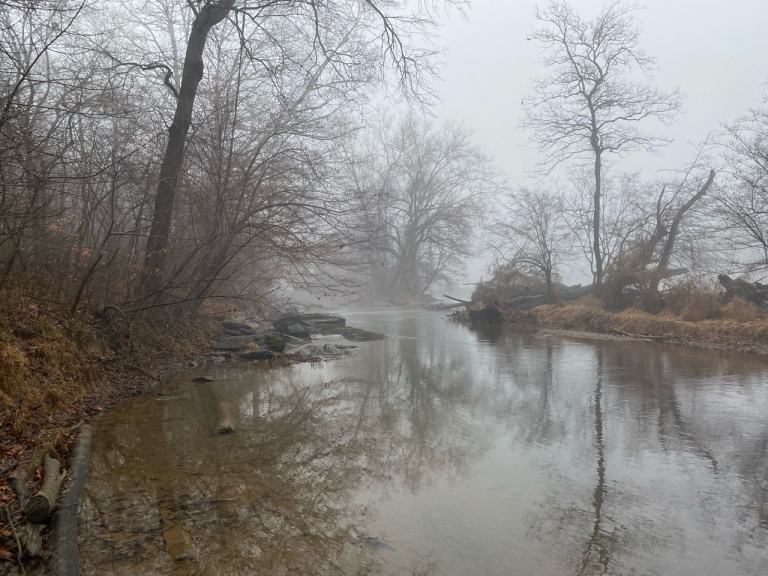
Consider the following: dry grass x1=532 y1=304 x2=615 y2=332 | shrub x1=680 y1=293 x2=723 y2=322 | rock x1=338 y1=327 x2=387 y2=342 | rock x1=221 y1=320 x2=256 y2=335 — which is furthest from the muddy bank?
shrub x1=680 y1=293 x2=723 y2=322

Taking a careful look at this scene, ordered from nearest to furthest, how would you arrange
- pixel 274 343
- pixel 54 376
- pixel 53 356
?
1. pixel 54 376
2. pixel 53 356
3. pixel 274 343

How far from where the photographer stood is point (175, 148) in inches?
371

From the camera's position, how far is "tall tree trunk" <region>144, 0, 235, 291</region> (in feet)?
29.3

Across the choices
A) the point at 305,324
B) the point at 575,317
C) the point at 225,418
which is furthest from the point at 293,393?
the point at 575,317

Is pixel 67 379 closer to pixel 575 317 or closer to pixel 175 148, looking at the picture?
pixel 175 148

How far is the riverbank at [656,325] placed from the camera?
1232 centimetres

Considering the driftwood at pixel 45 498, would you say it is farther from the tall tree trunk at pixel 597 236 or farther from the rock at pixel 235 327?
the tall tree trunk at pixel 597 236

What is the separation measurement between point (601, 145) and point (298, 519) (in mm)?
22036

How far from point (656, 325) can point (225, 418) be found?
13.4 metres

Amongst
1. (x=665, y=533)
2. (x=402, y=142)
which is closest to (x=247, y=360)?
(x=665, y=533)

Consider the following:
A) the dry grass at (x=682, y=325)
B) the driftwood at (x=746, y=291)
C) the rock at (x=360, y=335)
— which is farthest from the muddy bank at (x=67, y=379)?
the driftwood at (x=746, y=291)

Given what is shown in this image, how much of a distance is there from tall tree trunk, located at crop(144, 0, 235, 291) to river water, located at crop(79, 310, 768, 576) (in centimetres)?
238

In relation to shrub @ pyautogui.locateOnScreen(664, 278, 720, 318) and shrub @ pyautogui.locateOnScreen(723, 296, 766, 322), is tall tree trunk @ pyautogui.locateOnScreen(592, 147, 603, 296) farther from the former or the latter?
shrub @ pyautogui.locateOnScreen(723, 296, 766, 322)

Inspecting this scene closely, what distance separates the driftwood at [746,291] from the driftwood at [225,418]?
14.1 m
